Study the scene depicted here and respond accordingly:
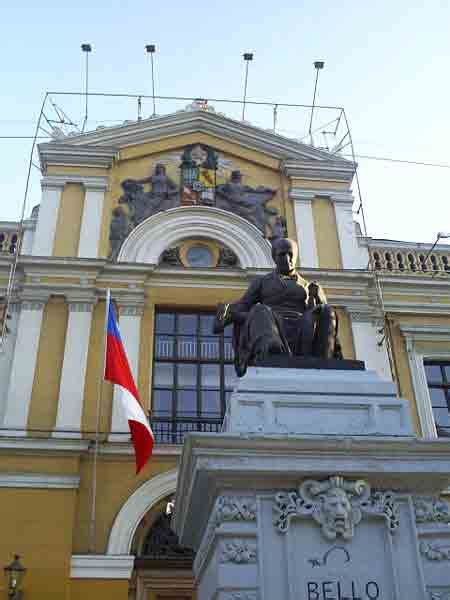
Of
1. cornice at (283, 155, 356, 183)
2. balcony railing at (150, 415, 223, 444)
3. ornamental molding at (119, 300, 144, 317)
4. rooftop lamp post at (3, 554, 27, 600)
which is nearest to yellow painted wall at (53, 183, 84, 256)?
ornamental molding at (119, 300, 144, 317)

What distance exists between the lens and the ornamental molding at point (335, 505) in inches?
174

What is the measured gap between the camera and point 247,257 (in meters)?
14.5

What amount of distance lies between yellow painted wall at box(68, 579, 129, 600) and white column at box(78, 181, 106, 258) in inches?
244

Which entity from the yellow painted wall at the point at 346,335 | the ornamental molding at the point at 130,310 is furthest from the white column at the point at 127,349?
the yellow painted wall at the point at 346,335

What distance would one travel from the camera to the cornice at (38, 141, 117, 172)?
606 inches

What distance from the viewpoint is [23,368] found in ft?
40.4

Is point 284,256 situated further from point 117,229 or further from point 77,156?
point 77,156

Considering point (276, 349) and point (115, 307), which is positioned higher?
point (115, 307)

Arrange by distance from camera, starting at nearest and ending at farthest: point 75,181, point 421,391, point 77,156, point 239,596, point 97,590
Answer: point 239,596
point 97,590
point 421,391
point 75,181
point 77,156

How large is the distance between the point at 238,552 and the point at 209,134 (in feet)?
43.6

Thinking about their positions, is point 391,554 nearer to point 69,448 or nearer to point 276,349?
point 276,349

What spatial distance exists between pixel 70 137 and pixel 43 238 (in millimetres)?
2935

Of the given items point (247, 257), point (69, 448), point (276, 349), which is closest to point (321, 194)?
point (247, 257)

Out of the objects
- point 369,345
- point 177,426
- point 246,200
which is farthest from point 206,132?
point 177,426
